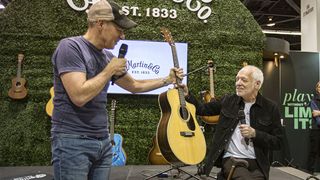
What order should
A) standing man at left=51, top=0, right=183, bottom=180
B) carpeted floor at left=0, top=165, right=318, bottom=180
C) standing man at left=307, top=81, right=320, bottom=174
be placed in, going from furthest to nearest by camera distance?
standing man at left=307, top=81, right=320, bottom=174, carpeted floor at left=0, top=165, right=318, bottom=180, standing man at left=51, top=0, right=183, bottom=180

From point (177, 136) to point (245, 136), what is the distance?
1.34 m

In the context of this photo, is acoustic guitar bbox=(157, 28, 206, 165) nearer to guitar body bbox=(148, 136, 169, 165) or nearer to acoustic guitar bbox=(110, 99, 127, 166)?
acoustic guitar bbox=(110, 99, 127, 166)

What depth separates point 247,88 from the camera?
2.67 metres

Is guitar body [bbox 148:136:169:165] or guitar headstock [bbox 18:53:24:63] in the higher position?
guitar headstock [bbox 18:53:24:63]

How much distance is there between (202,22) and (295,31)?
9223 mm

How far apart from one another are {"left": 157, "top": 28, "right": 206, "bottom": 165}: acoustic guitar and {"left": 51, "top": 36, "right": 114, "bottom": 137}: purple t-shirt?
2.05m

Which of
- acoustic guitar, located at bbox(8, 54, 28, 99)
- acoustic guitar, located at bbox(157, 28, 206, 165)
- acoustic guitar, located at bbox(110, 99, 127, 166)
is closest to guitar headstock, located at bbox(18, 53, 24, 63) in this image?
acoustic guitar, located at bbox(8, 54, 28, 99)

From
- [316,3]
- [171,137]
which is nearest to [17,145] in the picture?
[171,137]

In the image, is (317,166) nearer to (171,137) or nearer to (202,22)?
(202,22)

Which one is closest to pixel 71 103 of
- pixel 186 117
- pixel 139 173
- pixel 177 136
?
pixel 177 136

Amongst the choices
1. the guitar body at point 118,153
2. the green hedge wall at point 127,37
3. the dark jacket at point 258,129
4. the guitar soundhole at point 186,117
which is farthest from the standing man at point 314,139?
the dark jacket at point 258,129

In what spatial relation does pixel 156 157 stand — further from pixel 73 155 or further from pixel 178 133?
pixel 73 155

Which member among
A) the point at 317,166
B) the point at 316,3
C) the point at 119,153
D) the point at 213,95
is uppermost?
the point at 316,3

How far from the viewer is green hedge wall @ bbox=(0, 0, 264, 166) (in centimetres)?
526
